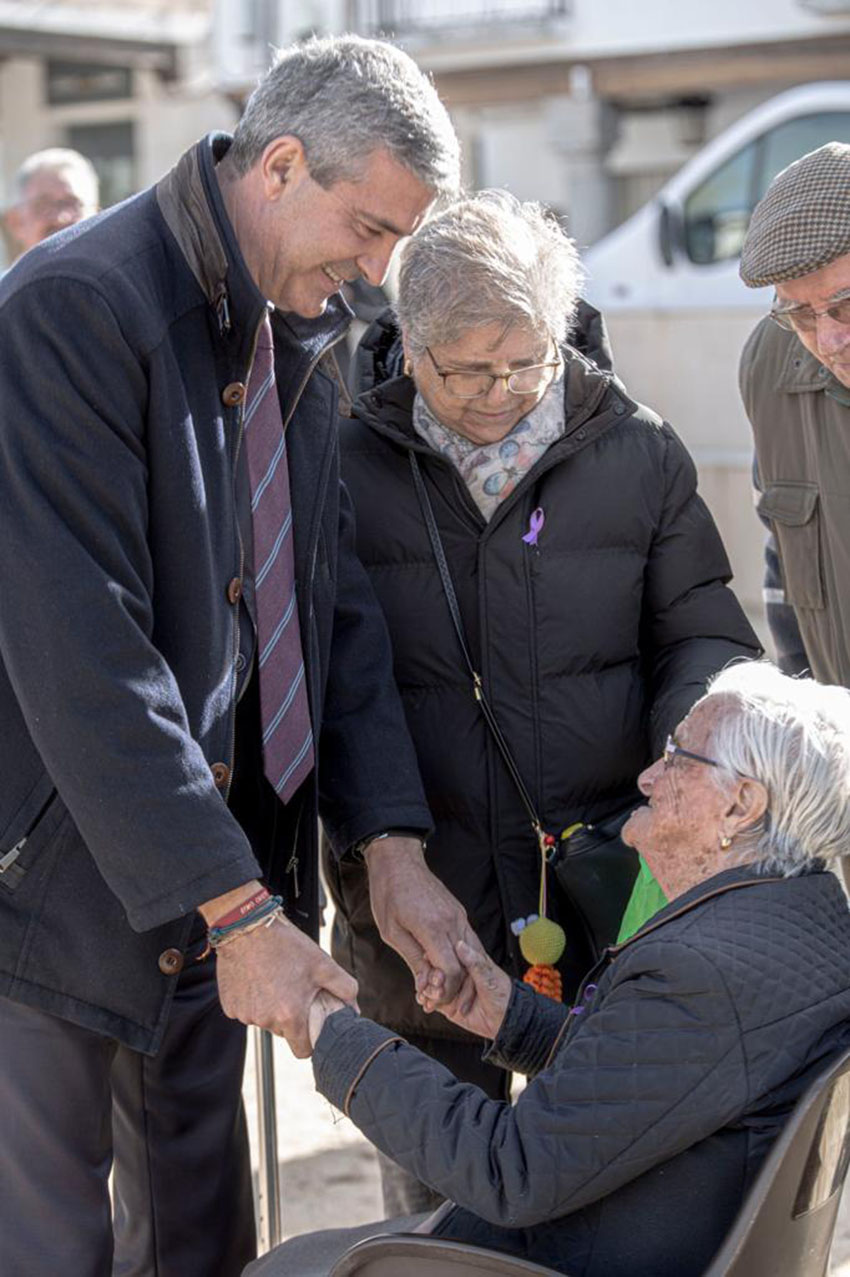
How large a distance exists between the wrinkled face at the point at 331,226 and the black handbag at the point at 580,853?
0.56m

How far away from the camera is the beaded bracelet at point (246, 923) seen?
219cm

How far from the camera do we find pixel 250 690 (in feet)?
8.14

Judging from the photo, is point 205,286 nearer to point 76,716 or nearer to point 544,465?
point 76,716

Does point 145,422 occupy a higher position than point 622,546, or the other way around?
point 145,422

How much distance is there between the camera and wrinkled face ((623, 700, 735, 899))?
2.23 meters

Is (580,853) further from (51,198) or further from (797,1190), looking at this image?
(51,198)

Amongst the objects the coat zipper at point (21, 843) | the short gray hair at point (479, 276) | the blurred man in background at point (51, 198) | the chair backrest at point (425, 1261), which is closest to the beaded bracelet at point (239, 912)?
the coat zipper at point (21, 843)

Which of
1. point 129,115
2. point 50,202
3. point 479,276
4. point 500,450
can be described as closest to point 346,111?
point 479,276

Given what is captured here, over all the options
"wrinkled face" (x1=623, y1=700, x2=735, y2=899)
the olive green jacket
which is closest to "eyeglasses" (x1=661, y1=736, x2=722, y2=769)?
"wrinkled face" (x1=623, y1=700, x2=735, y2=899)

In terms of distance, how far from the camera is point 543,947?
279 cm

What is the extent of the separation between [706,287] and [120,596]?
32.9ft

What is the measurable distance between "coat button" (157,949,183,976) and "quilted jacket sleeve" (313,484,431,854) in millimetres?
453

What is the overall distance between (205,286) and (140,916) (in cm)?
79

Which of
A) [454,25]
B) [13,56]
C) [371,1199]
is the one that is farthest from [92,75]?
[371,1199]
